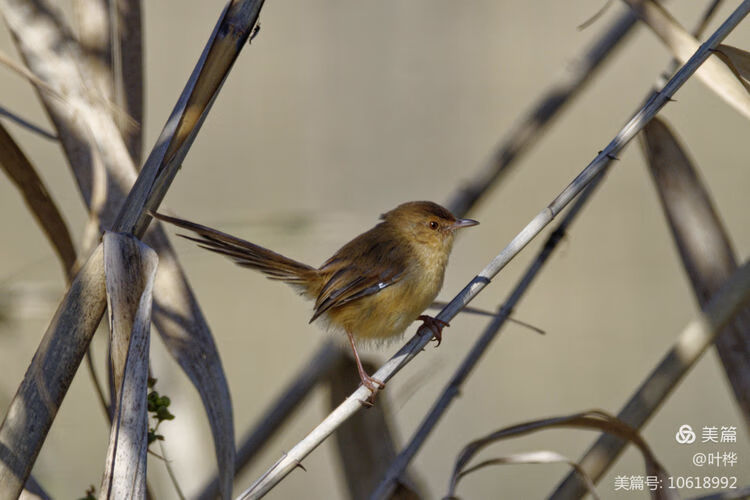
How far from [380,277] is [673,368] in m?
0.83

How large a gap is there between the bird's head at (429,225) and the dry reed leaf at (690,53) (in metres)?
0.76

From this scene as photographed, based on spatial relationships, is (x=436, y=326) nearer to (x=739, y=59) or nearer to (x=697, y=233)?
(x=697, y=233)

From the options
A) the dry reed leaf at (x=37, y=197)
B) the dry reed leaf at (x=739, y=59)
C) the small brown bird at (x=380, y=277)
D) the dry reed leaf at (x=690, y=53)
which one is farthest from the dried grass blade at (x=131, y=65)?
the dry reed leaf at (x=739, y=59)

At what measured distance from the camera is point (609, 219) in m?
5.68

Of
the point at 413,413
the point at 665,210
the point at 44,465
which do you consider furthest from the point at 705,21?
the point at 413,413

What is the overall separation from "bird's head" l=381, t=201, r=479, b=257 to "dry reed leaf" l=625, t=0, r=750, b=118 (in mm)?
764

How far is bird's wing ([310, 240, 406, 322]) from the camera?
1967mm

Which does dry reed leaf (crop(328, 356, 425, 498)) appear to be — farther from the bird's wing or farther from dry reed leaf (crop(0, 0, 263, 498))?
dry reed leaf (crop(0, 0, 263, 498))

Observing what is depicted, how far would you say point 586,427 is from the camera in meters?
1.44

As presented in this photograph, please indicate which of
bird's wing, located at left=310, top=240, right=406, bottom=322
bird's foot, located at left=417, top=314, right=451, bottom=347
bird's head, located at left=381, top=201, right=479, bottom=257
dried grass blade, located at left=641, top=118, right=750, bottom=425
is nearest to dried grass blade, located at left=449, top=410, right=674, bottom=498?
dried grass blade, located at left=641, top=118, right=750, bottom=425

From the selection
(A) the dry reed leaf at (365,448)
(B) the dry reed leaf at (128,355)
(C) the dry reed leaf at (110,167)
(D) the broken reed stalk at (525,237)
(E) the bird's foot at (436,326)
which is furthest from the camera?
(A) the dry reed leaf at (365,448)

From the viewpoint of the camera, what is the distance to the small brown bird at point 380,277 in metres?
1.96

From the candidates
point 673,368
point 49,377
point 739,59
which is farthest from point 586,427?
point 49,377

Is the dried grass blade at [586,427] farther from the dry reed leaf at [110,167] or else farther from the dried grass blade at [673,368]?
the dry reed leaf at [110,167]
